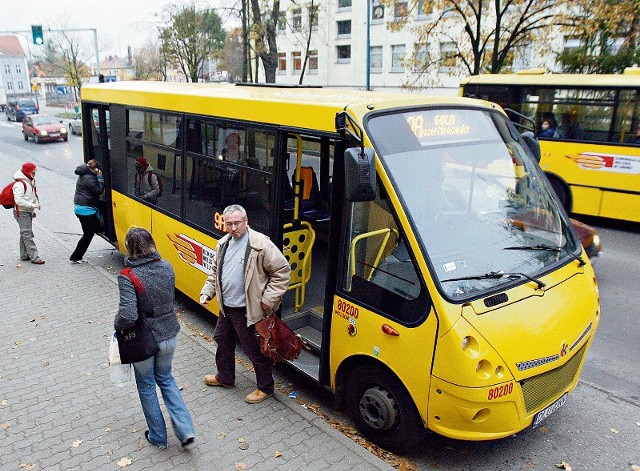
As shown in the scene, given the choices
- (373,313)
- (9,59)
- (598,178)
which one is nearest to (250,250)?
(373,313)

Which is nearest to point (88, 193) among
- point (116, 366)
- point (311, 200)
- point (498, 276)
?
point (311, 200)

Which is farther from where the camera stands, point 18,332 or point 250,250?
point 18,332

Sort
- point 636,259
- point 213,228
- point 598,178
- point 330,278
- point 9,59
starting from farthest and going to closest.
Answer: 1. point 9,59
2. point 598,178
3. point 636,259
4. point 213,228
5. point 330,278

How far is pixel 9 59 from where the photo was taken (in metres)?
110

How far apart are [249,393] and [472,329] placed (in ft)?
8.15

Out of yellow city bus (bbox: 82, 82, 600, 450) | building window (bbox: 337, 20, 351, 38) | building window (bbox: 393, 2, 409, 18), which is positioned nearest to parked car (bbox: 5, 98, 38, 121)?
building window (bbox: 337, 20, 351, 38)

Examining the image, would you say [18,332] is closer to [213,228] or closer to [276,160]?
[213,228]

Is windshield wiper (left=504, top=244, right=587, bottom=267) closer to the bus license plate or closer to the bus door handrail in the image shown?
the bus door handrail

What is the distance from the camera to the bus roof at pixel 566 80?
39.8 feet

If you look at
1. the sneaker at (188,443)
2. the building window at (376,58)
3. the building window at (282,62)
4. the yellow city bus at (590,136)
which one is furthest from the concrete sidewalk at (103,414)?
the building window at (282,62)

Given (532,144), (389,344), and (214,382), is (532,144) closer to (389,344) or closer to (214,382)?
(389,344)

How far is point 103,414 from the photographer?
518 cm

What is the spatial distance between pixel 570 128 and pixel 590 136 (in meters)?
0.48

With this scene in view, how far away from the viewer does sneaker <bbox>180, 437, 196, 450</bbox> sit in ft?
15.1
